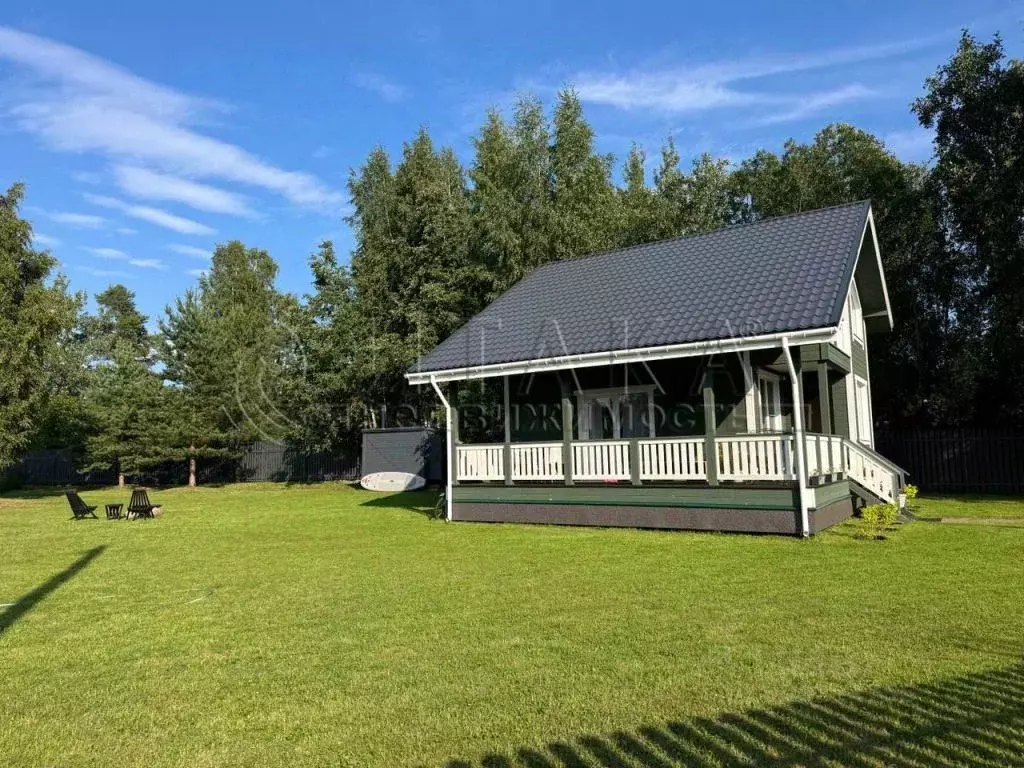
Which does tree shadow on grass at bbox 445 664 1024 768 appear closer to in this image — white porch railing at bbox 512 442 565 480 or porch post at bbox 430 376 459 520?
white porch railing at bbox 512 442 565 480

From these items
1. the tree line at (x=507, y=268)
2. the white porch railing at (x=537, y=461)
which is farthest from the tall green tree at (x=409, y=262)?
the white porch railing at (x=537, y=461)

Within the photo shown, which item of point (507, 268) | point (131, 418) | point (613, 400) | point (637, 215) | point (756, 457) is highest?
point (637, 215)

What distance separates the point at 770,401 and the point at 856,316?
399 cm

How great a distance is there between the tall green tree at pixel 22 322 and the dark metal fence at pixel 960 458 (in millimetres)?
26696

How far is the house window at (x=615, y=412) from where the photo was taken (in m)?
14.7

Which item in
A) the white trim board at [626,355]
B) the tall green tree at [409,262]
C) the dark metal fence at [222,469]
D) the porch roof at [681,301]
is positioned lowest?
the dark metal fence at [222,469]

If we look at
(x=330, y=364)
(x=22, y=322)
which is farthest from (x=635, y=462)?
(x=22, y=322)

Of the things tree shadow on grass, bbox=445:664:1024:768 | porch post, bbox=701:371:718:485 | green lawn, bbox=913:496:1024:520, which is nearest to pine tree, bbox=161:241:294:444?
porch post, bbox=701:371:718:485

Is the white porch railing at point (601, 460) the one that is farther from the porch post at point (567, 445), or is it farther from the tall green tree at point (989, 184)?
the tall green tree at point (989, 184)

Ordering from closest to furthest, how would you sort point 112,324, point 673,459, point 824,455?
point 824,455 < point 673,459 < point 112,324

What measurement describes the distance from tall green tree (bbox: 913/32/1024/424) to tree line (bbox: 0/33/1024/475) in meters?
0.05

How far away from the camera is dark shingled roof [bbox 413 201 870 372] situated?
11.6 metres

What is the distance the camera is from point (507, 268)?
25.3 metres

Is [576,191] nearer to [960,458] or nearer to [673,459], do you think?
[960,458]
